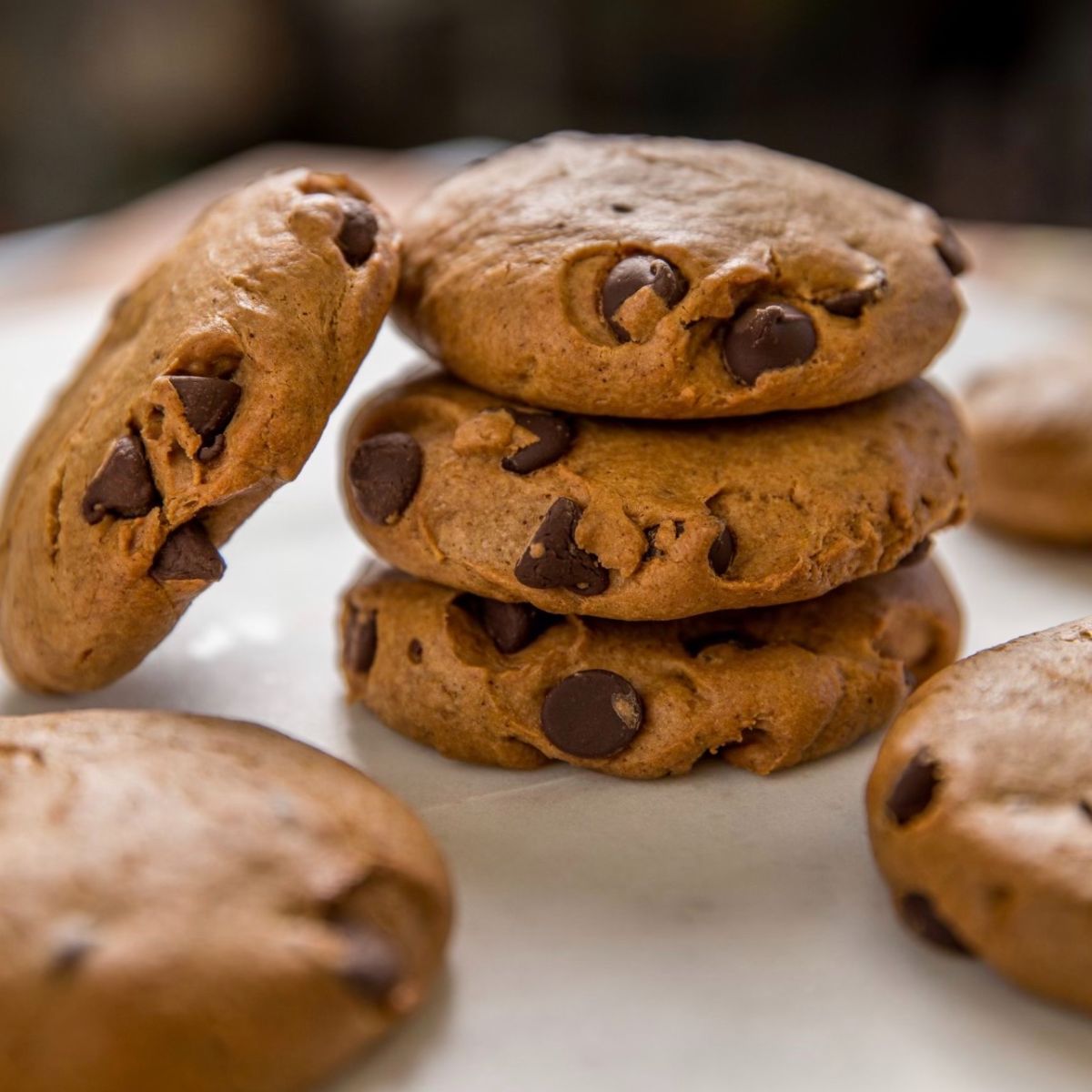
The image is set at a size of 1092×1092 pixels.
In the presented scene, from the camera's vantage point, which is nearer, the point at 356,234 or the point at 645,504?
the point at 645,504

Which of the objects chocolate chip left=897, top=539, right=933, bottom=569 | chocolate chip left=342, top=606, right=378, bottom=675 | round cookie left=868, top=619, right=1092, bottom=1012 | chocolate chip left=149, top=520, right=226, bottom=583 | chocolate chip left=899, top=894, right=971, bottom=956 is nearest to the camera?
round cookie left=868, top=619, right=1092, bottom=1012

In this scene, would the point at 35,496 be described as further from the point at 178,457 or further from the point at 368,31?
the point at 368,31

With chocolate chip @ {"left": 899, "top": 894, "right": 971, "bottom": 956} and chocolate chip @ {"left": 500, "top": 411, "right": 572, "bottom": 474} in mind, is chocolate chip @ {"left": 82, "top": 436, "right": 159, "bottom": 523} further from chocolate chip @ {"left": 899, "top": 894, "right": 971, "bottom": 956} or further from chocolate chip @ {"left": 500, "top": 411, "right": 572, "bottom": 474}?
chocolate chip @ {"left": 899, "top": 894, "right": 971, "bottom": 956}

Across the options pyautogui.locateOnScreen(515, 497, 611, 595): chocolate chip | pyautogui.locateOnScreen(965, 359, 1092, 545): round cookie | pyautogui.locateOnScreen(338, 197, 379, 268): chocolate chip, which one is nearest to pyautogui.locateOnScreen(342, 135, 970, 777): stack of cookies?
pyautogui.locateOnScreen(515, 497, 611, 595): chocolate chip

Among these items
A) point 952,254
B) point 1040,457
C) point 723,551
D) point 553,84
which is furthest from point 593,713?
point 553,84

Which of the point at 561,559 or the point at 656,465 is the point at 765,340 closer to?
the point at 656,465

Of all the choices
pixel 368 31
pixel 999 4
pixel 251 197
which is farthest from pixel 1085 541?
pixel 368 31

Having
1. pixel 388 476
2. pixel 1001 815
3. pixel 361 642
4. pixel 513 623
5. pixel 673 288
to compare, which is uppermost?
pixel 673 288

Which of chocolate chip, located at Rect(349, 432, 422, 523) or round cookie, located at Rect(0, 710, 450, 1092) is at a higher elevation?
chocolate chip, located at Rect(349, 432, 422, 523)
